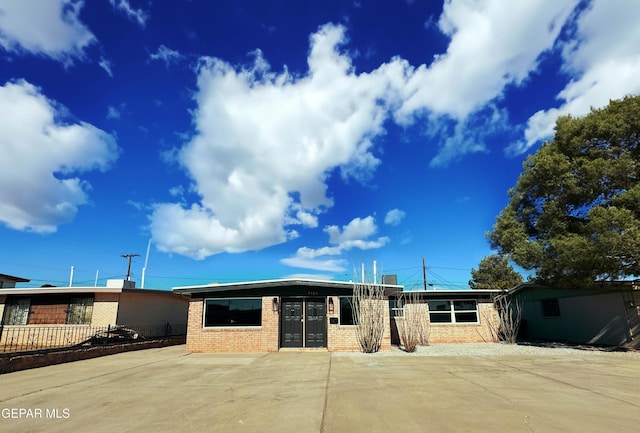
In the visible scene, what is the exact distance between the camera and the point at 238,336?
15.3 meters

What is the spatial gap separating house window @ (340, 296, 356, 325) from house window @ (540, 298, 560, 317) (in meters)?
11.3

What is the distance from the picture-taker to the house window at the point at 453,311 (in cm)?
1886

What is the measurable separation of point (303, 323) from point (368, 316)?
9.15 ft

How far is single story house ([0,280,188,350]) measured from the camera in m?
19.0

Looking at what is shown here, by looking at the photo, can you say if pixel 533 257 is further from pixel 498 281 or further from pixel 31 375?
pixel 498 281

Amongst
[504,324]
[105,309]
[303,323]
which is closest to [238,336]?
[303,323]

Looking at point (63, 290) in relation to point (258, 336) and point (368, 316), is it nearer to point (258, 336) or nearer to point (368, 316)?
point (258, 336)

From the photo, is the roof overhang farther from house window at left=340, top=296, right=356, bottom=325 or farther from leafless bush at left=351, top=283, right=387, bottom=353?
leafless bush at left=351, top=283, right=387, bottom=353

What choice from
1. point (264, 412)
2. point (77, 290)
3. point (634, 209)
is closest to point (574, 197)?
point (634, 209)

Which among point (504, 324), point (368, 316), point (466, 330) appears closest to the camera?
point (368, 316)

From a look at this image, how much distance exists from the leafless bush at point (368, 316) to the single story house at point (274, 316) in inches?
15.2

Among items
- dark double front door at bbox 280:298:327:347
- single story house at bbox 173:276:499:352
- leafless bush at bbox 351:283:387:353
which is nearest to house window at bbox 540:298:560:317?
single story house at bbox 173:276:499:352

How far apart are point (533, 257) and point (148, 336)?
19.4m

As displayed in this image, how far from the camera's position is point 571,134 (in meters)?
14.9
